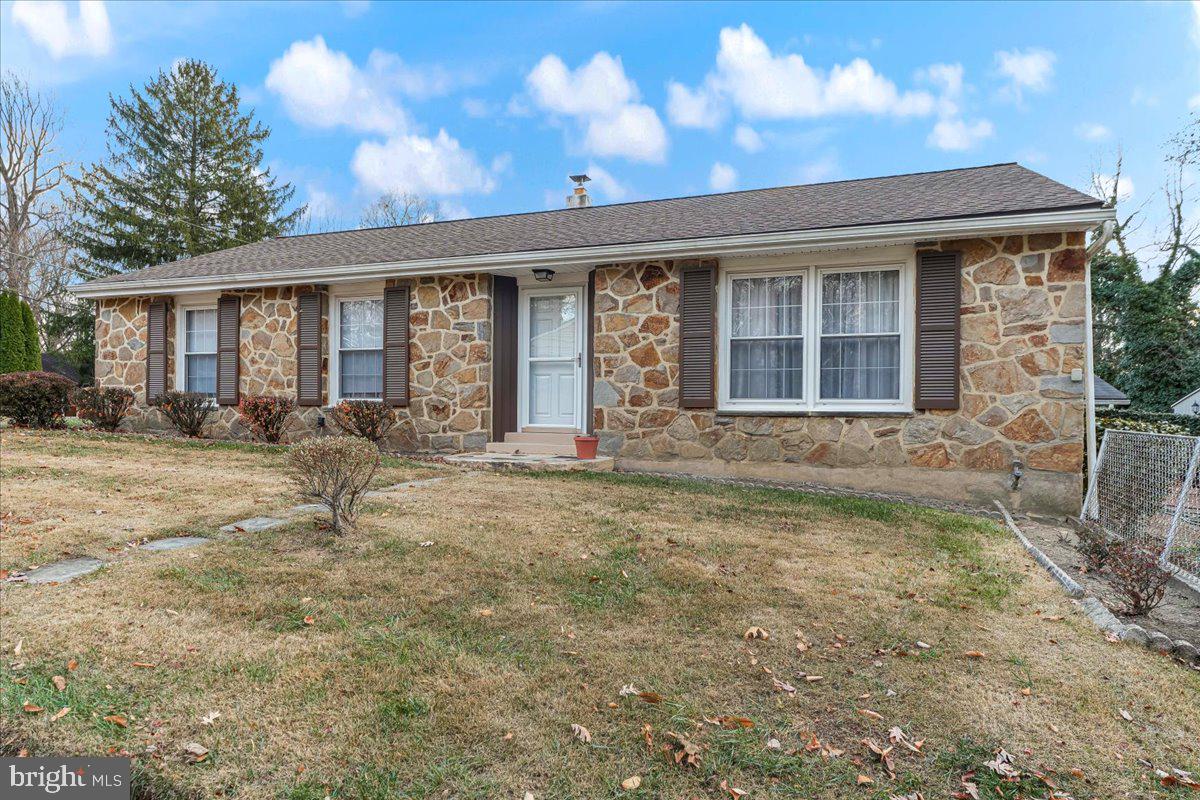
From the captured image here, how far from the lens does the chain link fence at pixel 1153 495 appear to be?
4410 mm

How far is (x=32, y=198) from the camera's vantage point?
23.2 meters

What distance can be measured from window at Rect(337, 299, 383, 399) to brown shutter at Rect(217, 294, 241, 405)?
1.84 metres

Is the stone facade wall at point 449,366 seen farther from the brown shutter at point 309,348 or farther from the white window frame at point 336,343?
the brown shutter at point 309,348

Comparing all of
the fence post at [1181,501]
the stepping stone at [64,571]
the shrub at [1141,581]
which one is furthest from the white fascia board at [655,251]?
the stepping stone at [64,571]

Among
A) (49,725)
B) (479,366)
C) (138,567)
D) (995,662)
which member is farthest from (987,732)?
(479,366)

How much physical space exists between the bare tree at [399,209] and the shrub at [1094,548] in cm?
2753

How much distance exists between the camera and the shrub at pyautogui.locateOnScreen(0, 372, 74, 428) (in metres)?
10.8

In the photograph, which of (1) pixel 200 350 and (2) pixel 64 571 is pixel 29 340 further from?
(2) pixel 64 571

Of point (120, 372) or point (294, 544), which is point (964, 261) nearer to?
point (294, 544)

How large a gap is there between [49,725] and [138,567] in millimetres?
1779

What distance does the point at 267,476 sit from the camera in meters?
7.02

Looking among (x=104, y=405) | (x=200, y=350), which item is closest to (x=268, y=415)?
(x=200, y=350)

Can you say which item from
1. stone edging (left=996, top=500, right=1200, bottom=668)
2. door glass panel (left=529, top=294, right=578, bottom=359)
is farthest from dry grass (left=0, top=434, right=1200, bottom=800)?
door glass panel (left=529, top=294, right=578, bottom=359)

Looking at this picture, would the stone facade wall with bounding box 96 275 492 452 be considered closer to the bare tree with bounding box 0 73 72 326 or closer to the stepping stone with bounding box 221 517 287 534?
the stepping stone with bounding box 221 517 287 534
